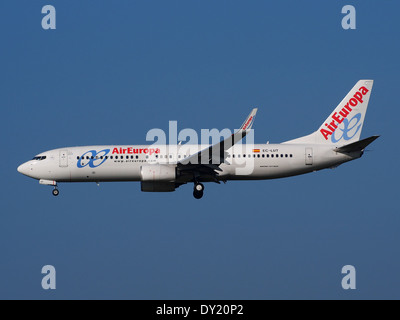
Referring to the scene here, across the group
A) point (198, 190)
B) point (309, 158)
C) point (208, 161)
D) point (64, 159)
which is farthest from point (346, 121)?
point (64, 159)

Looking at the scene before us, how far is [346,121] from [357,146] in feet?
13.4

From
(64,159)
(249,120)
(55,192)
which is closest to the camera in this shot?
(249,120)

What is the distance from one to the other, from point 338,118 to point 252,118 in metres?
10.2

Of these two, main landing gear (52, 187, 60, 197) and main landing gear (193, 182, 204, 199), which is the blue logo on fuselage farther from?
main landing gear (193, 182, 204, 199)

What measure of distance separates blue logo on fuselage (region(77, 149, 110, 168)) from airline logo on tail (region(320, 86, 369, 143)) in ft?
50.9

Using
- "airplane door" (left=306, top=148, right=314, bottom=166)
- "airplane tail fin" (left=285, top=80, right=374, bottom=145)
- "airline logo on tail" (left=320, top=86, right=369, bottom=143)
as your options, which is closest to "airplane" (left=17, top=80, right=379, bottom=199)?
"airplane door" (left=306, top=148, right=314, bottom=166)

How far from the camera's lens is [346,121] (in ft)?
206

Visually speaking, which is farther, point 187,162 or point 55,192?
point 55,192

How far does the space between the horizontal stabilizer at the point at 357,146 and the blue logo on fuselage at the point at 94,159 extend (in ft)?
52.6

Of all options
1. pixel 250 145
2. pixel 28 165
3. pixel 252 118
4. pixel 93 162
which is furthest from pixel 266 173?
pixel 28 165

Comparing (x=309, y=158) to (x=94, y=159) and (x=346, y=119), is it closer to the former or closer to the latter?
(x=346, y=119)

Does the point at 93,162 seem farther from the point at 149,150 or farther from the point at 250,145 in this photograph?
the point at 250,145

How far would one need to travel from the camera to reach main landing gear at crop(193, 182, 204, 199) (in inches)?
2350

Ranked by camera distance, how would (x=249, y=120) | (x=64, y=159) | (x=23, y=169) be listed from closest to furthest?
(x=249, y=120) → (x=64, y=159) → (x=23, y=169)
